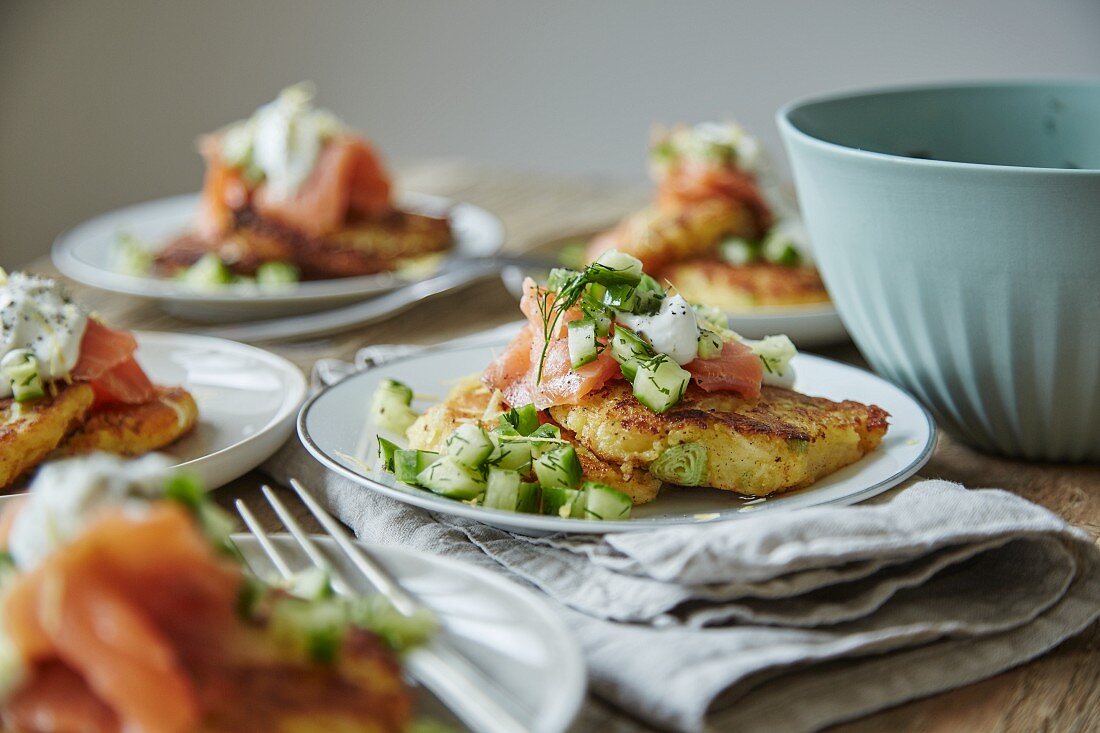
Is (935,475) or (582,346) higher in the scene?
(582,346)

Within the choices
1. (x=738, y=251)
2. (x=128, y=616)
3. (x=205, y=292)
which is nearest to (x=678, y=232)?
(x=738, y=251)

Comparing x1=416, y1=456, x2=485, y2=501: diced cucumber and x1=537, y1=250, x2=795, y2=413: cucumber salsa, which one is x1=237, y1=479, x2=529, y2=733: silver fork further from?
x1=537, y1=250, x2=795, y2=413: cucumber salsa

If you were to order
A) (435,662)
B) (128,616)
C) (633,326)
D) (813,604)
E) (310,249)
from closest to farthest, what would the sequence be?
(128,616)
(435,662)
(813,604)
(633,326)
(310,249)

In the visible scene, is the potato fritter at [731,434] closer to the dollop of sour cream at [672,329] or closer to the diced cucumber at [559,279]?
the dollop of sour cream at [672,329]

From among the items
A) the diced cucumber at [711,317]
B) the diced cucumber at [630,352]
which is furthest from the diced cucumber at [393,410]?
the diced cucumber at [711,317]

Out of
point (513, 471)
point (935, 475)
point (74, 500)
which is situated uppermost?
point (74, 500)

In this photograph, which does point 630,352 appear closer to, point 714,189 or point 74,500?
point 74,500
